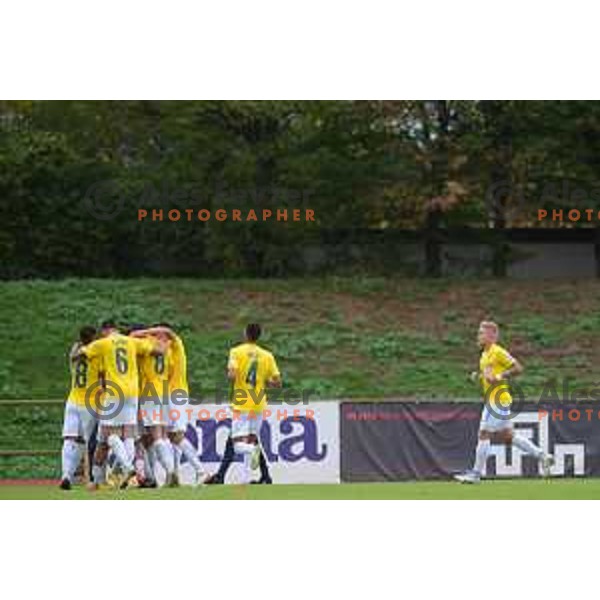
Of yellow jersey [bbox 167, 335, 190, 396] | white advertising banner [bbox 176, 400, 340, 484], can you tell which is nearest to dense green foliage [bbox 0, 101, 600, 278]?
white advertising banner [bbox 176, 400, 340, 484]

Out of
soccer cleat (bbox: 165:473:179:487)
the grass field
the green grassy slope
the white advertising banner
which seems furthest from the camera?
the green grassy slope

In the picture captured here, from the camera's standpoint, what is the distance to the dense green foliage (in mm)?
32344

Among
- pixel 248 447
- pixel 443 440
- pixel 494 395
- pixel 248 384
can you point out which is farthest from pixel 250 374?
pixel 443 440

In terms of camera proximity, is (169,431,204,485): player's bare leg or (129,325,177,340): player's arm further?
(129,325,177,340): player's arm

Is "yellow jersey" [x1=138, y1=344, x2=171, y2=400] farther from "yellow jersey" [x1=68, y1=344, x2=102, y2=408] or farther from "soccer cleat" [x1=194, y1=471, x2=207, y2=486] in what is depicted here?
"soccer cleat" [x1=194, y1=471, x2=207, y2=486]

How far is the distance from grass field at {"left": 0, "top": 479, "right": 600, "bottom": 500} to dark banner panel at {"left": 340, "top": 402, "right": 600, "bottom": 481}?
81.6 inches

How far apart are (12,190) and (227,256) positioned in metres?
4.47

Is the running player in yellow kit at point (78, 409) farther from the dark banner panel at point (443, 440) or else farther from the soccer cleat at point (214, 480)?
the dark banner panel at point (443, 440)

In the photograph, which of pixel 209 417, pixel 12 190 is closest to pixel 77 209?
pixel 12 190

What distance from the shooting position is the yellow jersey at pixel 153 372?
17.3 metres

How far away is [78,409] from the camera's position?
17.3 metres

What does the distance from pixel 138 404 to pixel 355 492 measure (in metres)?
Result: 2.39

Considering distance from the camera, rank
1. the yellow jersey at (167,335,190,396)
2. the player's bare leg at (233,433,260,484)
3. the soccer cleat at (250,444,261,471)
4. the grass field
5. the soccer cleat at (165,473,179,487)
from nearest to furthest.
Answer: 1. the grass field
2. the soccer cleat at (165,473,179,487)
3. the yellow jersey at (167,335,190,396)
4. the player's bare leg at (233,433,260,484)
5. the soccer cleat at (250,444,261,471)

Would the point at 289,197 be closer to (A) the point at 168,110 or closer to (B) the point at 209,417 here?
(A) the point at 168,110
